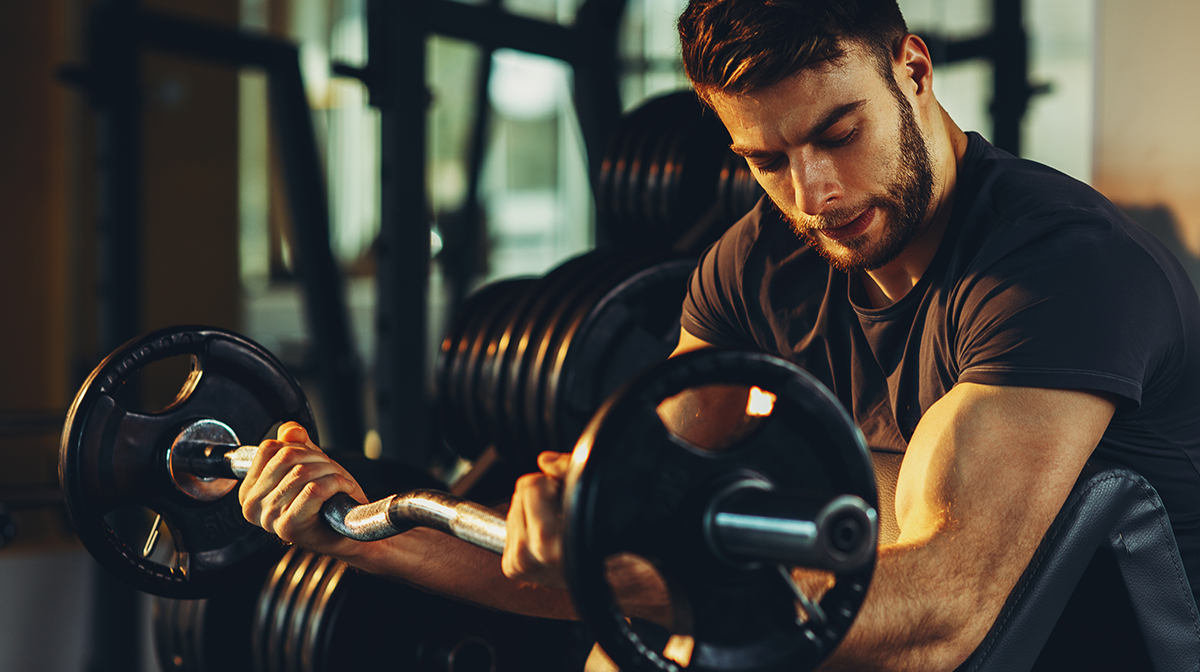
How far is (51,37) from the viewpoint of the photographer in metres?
3.85

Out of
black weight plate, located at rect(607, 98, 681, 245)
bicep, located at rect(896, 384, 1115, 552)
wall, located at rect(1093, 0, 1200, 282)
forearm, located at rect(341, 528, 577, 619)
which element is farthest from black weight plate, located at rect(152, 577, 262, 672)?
wall, located at rect(1093, 0, 1200, 282)

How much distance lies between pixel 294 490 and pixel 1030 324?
73cm

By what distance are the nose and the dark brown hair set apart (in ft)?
0.34

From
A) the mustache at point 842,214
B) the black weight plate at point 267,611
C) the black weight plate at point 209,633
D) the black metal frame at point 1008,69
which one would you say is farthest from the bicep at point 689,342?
the black metal frame at point 1008,69

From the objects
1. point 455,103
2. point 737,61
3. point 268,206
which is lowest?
point 268,206

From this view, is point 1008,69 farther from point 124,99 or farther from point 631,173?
point 124,99

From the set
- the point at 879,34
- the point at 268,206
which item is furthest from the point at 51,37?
the point at 879,34

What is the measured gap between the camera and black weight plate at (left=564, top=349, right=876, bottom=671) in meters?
0.64

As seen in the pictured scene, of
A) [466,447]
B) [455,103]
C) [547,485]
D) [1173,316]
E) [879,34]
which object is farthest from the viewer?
[455,103]

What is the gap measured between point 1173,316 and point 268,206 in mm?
6096

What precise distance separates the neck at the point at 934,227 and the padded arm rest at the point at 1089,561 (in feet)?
1.16

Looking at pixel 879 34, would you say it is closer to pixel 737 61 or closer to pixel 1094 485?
pixel 737 61

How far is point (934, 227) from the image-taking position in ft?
3.93

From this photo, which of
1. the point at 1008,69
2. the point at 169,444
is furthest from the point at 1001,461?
the point at 1008,69
